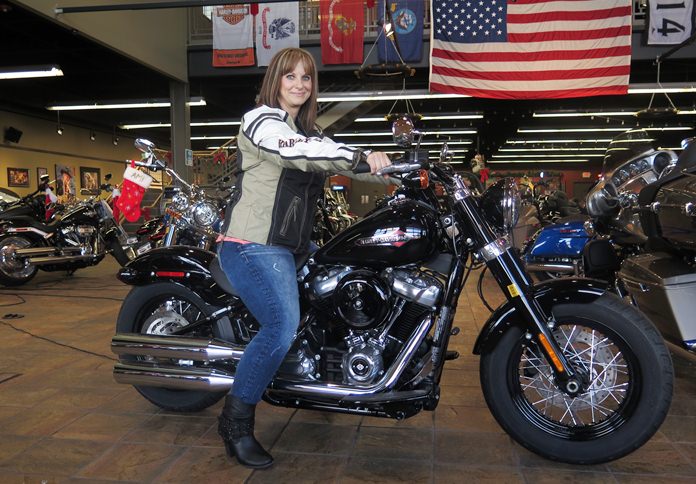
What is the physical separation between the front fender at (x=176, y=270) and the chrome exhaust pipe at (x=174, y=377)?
0.38 meters

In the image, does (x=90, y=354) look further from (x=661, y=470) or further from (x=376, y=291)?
(x=661, y=470)

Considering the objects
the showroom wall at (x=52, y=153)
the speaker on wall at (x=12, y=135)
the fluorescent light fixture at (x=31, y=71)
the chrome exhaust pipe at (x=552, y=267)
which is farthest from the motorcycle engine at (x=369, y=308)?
the showroom wall at (x=52, y=153)

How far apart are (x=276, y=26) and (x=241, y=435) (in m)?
8.95

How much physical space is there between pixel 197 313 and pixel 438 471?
4.62 feet

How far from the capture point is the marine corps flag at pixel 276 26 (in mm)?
9766

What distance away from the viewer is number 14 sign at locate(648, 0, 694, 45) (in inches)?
353

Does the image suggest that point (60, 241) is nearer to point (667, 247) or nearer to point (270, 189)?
point (270, 189)

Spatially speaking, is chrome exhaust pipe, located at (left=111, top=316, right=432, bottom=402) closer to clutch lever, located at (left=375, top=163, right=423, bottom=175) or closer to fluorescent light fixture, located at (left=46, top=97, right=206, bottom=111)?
clutch lever, located at (left=375, top=163, right=423, bottom=175)

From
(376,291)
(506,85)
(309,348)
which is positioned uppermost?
(506,85)

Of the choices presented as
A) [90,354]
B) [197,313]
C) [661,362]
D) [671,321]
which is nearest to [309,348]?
[197,313]

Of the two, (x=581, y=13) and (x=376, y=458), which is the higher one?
(x=581, y=13)

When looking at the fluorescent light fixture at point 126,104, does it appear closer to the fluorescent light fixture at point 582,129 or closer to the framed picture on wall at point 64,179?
the framed picture on wall at point 64,179

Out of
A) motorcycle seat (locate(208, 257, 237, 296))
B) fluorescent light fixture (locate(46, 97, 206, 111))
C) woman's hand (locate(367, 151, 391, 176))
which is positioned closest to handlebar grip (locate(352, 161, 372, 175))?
woman's hand (locate(367, 151, 391, 176))

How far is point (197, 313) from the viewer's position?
2793 millimetres
